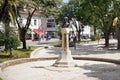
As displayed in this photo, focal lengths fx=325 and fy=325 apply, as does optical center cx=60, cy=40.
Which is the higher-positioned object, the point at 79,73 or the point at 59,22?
the point at 59,22

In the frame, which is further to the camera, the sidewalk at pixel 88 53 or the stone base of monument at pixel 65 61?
the sidewalk at pixel 88 53

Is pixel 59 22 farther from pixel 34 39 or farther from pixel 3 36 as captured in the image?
pixel 3 36

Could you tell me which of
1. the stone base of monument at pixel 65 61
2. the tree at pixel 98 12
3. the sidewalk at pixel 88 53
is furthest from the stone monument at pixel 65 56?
the tree at pixel 98 12

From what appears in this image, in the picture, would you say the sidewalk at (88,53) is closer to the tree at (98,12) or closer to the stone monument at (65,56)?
the tree at (98,12)

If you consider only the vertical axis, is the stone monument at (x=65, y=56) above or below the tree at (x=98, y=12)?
below

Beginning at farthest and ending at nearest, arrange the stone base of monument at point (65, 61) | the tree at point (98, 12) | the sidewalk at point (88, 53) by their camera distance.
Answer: the tree at point (98, 12) → the sidewalk at point (88, 53) → the stone base of monument at point (65, 61)

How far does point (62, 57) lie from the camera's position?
19047 millimetres

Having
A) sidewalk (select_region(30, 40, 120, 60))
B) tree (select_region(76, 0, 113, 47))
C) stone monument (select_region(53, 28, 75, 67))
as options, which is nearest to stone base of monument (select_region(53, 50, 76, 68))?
stone monument (select_region(53, 28, 75, 67))

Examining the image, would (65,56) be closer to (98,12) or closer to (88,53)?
(88,53)

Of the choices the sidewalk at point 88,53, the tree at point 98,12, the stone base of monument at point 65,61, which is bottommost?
the sidewalk at point 88,53

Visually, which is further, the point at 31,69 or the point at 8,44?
the point at 8,44

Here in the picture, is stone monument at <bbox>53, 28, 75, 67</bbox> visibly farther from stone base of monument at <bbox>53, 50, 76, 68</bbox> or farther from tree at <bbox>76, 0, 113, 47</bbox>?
tree at <bbox>76, 0, 113, 47</bbox>

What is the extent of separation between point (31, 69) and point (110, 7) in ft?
84.0

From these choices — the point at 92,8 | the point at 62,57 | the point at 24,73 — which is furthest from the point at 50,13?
the point at 24,73
